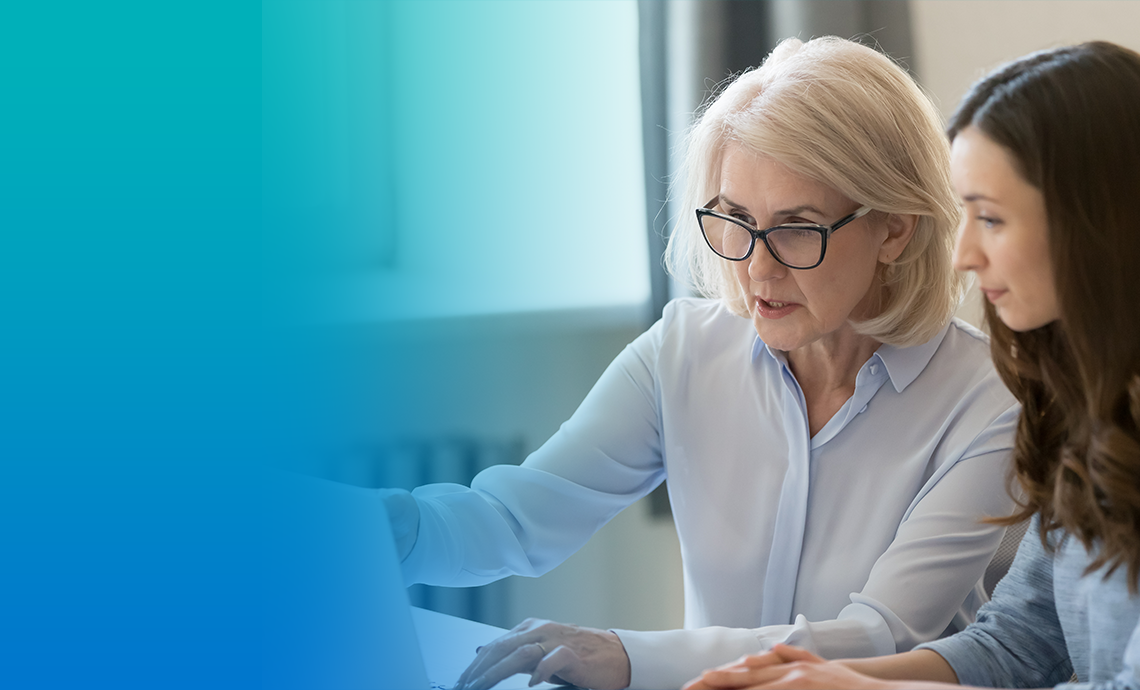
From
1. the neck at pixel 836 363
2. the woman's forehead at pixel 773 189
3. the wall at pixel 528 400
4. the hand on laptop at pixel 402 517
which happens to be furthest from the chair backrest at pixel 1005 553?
the wall at pixel 528 400

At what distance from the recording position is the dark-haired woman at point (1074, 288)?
706mm

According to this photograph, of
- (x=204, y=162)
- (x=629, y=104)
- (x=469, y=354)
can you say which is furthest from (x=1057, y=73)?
(x=629, y=104)

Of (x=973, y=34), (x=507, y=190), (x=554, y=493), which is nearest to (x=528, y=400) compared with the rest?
(x=507, y=190)

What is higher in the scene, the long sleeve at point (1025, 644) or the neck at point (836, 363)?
the neck at point (836, 363)

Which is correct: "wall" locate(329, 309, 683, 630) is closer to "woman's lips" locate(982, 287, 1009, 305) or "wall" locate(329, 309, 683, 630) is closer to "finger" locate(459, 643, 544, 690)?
"finger" locate(459, 643, 544, 690)

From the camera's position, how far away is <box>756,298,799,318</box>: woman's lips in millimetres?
1163

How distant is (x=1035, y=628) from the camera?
2.86 ft

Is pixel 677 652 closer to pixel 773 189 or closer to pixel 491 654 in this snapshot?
pixel 491 654

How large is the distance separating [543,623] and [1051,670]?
1.59 ft

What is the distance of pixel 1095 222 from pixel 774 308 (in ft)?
1.61

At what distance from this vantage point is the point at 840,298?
115 cm

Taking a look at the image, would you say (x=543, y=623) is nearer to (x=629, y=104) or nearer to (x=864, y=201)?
(x=864, y=201)

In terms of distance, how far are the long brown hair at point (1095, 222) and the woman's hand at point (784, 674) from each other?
21 cm

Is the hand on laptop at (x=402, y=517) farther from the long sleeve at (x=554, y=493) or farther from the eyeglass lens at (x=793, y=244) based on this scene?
the eyeglass lens at (x=793, y=244)
